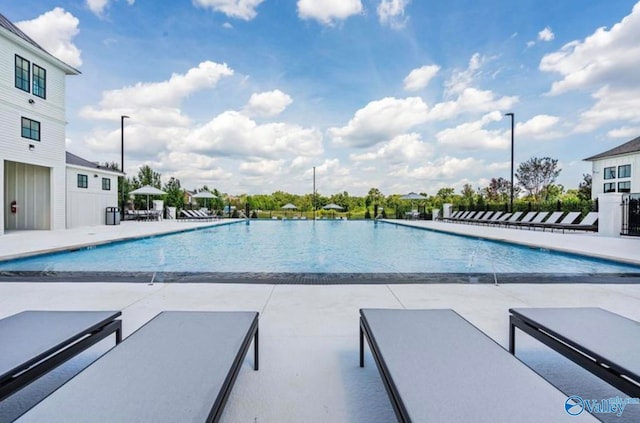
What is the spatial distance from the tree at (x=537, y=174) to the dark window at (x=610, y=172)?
6.90m

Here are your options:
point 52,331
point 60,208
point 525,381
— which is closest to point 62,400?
point 52,331

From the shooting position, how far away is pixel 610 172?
26.1 metres

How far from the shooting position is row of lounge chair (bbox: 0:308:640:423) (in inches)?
49.4

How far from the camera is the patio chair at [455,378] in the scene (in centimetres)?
123

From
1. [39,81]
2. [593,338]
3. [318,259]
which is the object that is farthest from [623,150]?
[39,81]

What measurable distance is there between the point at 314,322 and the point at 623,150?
3205 cm

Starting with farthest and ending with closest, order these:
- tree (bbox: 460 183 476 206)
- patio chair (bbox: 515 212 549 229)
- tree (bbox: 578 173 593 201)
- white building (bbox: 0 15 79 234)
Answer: tree (bbox: 460 183 476 206) < tree (bbox: 578 173 593 201) < patio chair (bbox: 515 212 549 229) < white building (bbox: 0 15 79 234)

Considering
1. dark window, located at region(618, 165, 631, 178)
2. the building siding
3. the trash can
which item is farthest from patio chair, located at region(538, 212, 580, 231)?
the trash can

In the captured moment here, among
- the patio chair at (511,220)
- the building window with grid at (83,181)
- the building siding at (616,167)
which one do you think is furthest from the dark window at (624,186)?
the building window with grid at (83,181)

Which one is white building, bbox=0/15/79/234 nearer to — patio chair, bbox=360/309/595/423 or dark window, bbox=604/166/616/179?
patio chair, bbox=360/309/595/423

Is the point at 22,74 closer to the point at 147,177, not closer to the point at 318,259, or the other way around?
the point at 318,259

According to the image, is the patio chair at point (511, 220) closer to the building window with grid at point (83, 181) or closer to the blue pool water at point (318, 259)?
the blue pool water at point (318, 259)

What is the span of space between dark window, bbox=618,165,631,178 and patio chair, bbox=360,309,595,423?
104ft

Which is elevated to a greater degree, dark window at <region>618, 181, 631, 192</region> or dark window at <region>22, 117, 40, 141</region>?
dark window at <region>22, 117, 40, 141</region>
